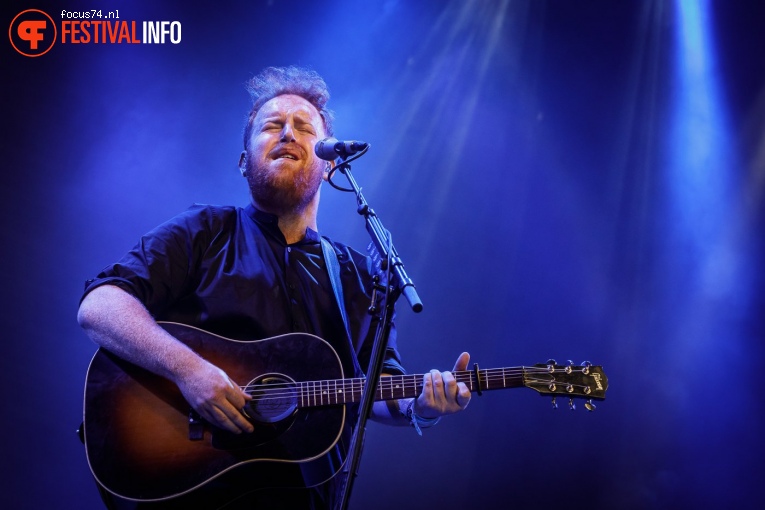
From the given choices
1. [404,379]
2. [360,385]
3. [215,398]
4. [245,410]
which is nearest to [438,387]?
[404,379]

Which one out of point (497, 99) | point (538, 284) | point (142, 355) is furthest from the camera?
point (497, 99)

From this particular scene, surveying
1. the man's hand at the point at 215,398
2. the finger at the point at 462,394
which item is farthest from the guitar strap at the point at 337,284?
the man's hand at the point at 215,398

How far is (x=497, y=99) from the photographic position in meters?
4.95

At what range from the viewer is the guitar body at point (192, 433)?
90.7 inches

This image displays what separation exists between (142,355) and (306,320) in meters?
0.80

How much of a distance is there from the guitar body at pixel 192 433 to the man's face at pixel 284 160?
1096 mm

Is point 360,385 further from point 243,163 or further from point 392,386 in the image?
point 243,163

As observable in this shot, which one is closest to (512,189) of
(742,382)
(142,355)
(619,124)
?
(619,124)

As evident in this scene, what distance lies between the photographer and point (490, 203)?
4.67 m

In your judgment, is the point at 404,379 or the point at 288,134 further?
the point at 288,134

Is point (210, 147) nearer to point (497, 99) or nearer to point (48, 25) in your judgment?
point (48, 25)

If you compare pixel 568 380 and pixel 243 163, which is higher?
pixel 243 163

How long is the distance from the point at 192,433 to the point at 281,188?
1.50 m

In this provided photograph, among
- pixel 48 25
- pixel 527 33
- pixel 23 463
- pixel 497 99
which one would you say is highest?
pixel 527 33
